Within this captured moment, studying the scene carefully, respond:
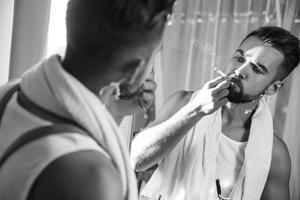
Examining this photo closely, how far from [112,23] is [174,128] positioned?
80 cm

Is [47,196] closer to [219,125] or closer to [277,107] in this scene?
[219,125]

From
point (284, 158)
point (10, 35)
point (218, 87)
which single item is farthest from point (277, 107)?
point (10, 35)

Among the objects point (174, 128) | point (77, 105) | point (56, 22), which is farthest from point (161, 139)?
point (77, 105)

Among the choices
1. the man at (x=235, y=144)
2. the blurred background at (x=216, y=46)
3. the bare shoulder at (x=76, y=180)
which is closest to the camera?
the bare shoulder at (x=76, y=180)

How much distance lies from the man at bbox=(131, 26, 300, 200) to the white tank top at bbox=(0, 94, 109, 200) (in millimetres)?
815

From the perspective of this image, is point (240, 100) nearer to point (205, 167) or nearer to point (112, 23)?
point (205, 167)

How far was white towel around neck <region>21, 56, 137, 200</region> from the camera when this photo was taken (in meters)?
0.36

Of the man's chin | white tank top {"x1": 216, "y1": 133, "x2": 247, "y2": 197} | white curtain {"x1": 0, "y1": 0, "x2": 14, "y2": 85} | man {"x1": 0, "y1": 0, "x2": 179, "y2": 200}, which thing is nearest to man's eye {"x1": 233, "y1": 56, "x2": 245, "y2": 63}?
the man's chin

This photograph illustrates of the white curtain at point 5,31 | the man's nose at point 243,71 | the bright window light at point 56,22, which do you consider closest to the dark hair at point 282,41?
the man's nose at point 243,71

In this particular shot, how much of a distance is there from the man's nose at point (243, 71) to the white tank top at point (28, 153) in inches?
38.2

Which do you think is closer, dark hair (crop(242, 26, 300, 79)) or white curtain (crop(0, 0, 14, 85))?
white curtain (crop(0, 0, 14, 85))

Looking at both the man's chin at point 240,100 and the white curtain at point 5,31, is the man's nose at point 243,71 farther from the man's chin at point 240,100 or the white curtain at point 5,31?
the white curtain at point 5,31

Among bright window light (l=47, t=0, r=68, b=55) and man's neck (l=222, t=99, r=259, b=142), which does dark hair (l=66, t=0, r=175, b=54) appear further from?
man's neck (l=222, t=99, r=259, b=142)

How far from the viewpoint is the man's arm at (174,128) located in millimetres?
1117
